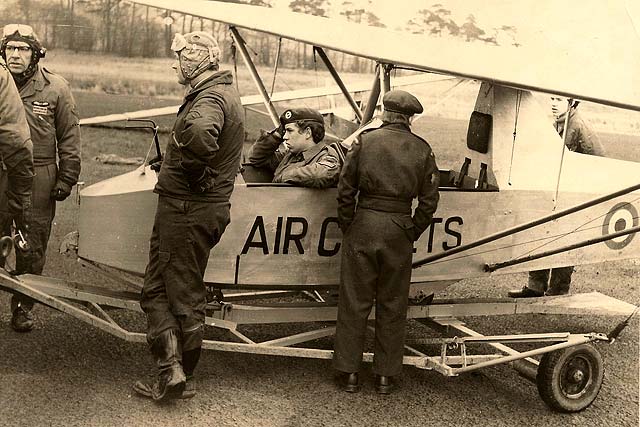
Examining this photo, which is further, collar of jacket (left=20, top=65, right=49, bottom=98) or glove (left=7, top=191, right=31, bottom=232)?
collar of jacket (left=20, top=65, right=49, bottom=98)

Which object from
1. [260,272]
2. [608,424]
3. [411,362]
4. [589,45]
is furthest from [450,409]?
[589,45]

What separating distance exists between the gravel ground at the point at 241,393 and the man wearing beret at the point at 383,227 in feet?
1.12

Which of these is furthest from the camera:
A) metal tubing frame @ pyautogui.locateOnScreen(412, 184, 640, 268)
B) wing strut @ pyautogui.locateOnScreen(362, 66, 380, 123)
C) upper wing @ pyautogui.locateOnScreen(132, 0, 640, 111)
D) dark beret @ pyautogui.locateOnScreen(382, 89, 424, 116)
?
wing strut @ pyautogui.locateOnScreen(362, 66, 380, 123)

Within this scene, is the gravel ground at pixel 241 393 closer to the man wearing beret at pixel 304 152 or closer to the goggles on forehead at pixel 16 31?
the man wearing beret at pixel 304 152

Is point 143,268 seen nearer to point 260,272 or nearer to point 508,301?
point 260,272

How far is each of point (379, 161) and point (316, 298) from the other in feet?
7.32

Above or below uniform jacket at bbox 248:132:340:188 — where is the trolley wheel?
below

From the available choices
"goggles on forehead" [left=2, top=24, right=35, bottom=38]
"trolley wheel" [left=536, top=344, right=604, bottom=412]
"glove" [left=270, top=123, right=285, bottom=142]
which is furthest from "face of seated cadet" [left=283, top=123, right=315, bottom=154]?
"trolley wheel" [left=536, top=344, right=604, bottom=412]

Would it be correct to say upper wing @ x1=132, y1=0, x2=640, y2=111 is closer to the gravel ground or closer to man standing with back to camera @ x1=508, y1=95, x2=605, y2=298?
man standing with back to camera @ x1=508, y1=95, x2=605, y2=298

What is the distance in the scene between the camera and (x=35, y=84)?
5609mm

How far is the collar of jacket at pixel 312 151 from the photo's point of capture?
5.22 metres

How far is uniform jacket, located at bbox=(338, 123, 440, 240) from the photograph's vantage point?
488 cm

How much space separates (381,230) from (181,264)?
4.22 feet

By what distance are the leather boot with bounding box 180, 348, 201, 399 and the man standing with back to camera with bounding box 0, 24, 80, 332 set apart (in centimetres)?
151
